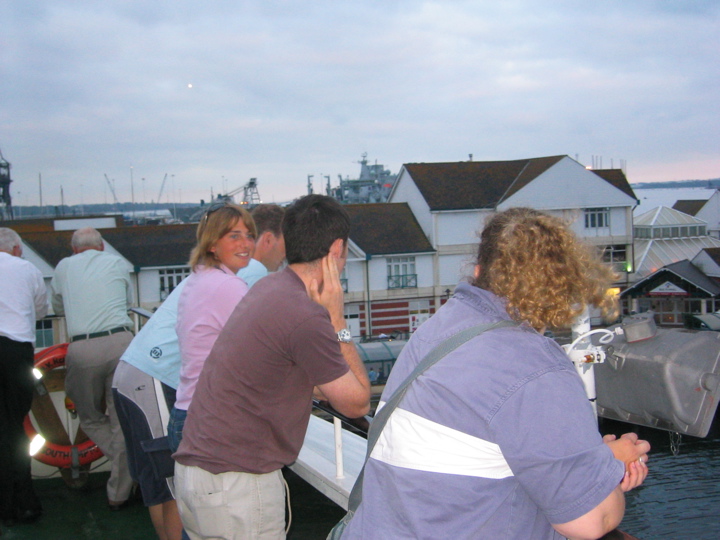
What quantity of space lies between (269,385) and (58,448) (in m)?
2.72

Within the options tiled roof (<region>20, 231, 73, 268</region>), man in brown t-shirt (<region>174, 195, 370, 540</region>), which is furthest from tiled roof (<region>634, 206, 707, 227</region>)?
man in brown t-shirt (<region>174, 195, 370, 540</region>)

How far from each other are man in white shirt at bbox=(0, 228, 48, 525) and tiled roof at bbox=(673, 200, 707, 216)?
199ft

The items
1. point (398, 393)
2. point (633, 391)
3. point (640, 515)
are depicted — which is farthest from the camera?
point (633, 391)

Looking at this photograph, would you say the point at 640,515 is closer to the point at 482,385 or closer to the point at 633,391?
the point at 633,391

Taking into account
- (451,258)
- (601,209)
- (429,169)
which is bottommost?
(451,258)

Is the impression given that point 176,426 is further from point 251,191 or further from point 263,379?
point 251,191

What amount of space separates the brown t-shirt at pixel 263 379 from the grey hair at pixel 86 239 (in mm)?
2339

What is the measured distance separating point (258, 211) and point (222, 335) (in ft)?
6.21

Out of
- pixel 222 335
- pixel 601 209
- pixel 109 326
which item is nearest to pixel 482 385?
pixel 222 335

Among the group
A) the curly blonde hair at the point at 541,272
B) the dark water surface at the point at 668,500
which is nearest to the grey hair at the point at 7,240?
the dark water surface at the point at 668,500

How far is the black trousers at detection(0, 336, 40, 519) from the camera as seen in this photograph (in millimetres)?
3537

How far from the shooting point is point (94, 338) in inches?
153

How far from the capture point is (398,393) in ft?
4.81

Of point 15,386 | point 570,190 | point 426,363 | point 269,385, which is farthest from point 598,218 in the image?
point 426,363
